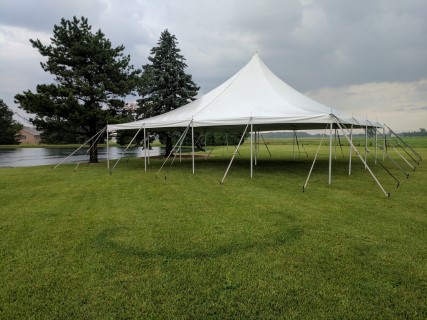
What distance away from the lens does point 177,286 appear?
292 centimetres

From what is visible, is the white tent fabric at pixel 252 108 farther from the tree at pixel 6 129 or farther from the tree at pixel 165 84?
the tree at pixel 6 129

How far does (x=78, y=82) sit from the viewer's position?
14.3 meters

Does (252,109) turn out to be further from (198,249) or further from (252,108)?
(198,249)

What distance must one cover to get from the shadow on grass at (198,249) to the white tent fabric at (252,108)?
5365mm

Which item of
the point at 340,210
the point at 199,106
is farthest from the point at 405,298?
the point at 199,106

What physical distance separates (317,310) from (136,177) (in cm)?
874

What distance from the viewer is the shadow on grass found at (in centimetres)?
364

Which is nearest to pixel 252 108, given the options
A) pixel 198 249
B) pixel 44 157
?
pixel 198 249

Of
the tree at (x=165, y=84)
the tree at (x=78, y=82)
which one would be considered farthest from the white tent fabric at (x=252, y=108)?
the tree at (x=165, y=84)

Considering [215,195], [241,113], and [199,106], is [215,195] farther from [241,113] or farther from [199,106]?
[199,106]

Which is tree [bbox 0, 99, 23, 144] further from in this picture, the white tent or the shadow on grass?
the shadow on grass

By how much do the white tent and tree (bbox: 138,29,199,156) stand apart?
741 centimetres

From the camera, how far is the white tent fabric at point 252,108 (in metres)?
9.52

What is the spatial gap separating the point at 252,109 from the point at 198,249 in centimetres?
731
